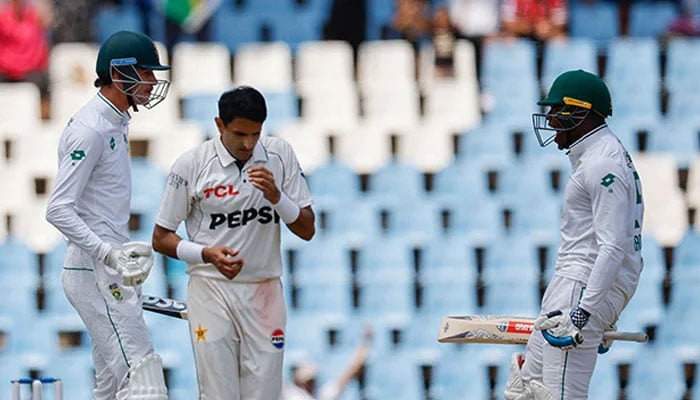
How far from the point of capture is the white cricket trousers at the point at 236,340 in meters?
6.07

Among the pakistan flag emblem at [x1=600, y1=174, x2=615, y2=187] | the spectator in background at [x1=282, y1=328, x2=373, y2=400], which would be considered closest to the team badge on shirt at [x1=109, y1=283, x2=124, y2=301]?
the pakistan flag emblem at [x1=600, y1=174, x2=615, y2=187]

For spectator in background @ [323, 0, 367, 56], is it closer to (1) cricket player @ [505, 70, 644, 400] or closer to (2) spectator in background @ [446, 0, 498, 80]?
(2) spectator in background @ [446, 0, 498, 80]

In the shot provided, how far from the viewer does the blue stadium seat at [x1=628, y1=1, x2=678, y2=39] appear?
45.7 feet

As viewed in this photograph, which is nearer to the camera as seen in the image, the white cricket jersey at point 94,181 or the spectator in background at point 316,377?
the white cricket jersey at point 94,181

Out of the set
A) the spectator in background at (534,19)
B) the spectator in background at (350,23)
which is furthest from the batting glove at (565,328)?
the spectator in background at (350,23)

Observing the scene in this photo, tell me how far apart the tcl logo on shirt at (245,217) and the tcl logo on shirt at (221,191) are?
0.27 ft

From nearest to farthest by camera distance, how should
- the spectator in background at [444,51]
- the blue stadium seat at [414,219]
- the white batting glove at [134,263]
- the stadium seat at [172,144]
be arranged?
1. the white batting glove at [134,263]
2. the blue stadium seat at [414,219]
3. the stadium seat at [172,144]
4. the spectator in background at [444,51]

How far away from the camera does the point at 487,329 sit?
6.61 m

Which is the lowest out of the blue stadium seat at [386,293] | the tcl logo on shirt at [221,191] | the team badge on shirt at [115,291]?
the blue stadium seat at [386,293]

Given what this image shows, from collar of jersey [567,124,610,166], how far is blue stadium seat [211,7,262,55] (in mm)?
7969

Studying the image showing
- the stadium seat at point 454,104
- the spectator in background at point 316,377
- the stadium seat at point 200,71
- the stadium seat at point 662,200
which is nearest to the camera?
the spectator in background at point 316,377

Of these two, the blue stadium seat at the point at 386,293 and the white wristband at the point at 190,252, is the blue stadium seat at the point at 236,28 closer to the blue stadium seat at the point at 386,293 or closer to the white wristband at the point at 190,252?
the blue stadium seat at the point at 386,293

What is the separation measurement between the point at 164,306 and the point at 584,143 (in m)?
1.91

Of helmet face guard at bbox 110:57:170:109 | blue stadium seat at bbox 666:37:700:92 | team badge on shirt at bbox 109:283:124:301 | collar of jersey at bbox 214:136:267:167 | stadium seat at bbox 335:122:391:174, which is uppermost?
blue stadium seat at bbox 666:37:700:92
